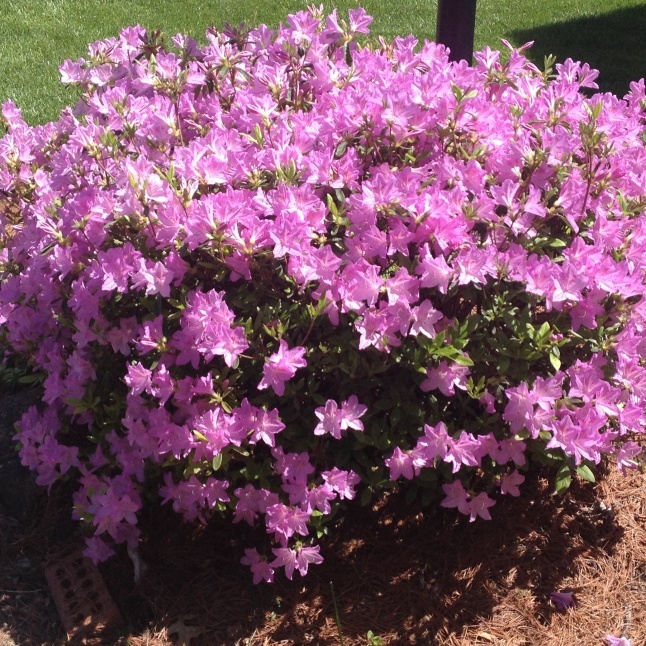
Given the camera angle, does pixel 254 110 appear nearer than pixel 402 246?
No

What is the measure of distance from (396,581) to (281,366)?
90cm

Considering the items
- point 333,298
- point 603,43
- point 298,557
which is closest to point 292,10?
point 603,43

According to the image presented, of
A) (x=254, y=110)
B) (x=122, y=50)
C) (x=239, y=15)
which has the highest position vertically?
(x=239, y=15)

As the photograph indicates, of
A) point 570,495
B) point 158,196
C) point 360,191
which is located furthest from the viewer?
point 570,495

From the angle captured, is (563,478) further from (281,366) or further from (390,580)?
(281,366)

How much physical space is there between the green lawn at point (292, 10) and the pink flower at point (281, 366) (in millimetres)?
4785

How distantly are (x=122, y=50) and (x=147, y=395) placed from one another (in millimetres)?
1330

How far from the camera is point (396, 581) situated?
241 centimetres

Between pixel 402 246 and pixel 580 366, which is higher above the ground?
pixel 402 246

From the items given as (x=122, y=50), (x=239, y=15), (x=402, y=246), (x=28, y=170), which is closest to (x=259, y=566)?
(x=402, y=246)

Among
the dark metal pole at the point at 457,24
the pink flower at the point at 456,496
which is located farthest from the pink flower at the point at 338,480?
the dark metal pole at the point at 457,24

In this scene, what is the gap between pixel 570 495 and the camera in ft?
8.69

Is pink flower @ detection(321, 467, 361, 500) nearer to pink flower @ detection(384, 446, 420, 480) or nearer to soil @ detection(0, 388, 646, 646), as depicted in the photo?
pink flower @ detection(384, 446, 420, 480)

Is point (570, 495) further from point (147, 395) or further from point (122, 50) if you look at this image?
point (122, 50)
